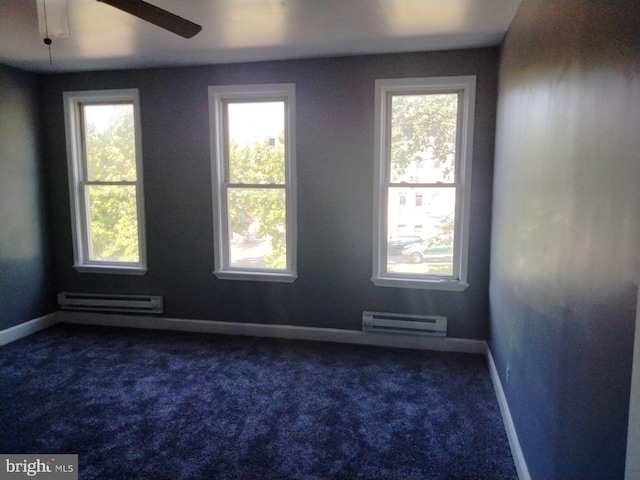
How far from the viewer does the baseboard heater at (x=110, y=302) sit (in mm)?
4281

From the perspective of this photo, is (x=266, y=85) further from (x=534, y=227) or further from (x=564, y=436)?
(x=564, y=436)

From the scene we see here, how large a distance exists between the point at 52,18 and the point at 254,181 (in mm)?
2059

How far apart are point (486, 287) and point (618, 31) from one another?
2721 millimetres

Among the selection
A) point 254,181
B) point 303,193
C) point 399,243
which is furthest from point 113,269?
point 399,243

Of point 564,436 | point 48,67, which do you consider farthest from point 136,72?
point 564,436

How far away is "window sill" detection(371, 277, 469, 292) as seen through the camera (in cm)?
363

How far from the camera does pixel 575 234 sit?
4.66ft

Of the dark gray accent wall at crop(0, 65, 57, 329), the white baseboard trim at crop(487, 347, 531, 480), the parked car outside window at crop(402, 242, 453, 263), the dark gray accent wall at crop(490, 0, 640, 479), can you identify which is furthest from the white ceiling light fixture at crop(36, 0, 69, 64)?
the white baseboard trim at crop(487, 347, 531, 480)

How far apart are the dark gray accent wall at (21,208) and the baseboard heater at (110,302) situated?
0.23 meters

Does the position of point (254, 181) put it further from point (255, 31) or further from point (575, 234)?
point (575, 234)

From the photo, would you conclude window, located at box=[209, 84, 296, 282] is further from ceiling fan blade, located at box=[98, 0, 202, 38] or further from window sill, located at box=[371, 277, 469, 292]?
ceiling fan blade, located at box=[98, 0, 202, 38]

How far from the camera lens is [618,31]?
112 centimetres

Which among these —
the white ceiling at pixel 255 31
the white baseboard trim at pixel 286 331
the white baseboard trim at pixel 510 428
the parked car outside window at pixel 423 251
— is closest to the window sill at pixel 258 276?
the white baseboard trim at pixel 286 331

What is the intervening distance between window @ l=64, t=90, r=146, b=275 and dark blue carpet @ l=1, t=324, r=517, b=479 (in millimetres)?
984
